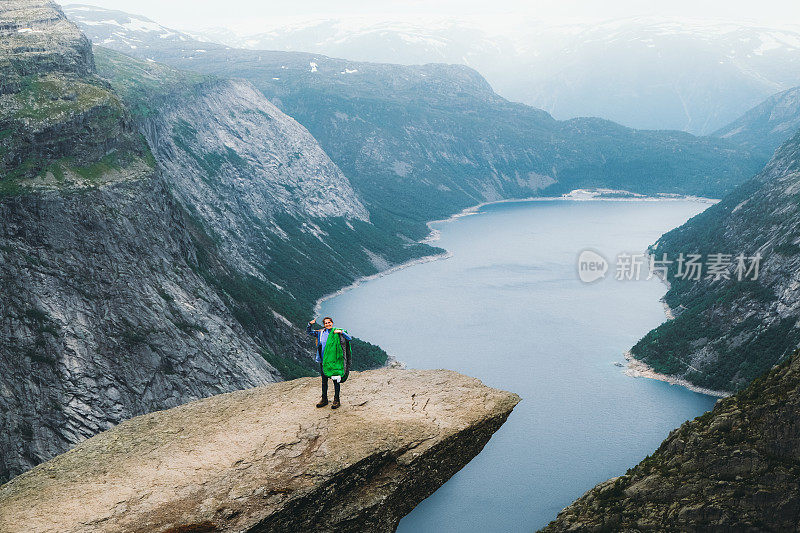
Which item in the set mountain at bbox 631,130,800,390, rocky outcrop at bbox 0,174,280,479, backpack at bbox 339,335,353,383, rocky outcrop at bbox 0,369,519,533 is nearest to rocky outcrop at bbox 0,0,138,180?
rocky outcrop at bbox 0,174,280,479

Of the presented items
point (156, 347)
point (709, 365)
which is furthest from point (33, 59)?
point (709, 365)

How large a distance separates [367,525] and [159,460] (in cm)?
890

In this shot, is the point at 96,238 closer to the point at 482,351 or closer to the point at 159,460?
the point at 159,460

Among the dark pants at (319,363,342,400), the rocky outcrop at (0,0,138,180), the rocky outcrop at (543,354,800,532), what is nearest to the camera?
the dark pants at (319,363,342,400)

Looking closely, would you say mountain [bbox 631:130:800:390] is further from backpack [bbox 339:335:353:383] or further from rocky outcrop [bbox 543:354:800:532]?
backpack [bbox 339:335:353:383]

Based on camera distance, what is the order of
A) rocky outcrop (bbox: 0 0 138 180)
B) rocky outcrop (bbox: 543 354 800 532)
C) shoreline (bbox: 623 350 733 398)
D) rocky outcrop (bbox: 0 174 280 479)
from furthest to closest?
shoreline (bbox: 623 350 733 398) → rocky outcrop (bbox: 0 0 138 180) → rocky outcrop (bbox: 0 174 280 479) → rocky outcrop (bbox: 543 354 800 532)

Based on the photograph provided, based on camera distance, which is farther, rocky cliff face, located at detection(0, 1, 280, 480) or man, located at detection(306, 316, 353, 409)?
rocky cliff face, located at detection(0, 1, 280, 480)

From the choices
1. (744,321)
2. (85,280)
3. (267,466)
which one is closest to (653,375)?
(744,321)

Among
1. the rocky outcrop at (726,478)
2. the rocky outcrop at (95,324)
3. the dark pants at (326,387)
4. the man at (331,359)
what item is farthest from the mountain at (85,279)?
the rocky outcrop at (726,478)

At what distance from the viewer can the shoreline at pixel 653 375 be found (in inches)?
5520

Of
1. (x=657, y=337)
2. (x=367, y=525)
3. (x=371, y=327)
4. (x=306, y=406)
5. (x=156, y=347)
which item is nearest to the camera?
(x=367, y=525)

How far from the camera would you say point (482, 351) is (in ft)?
565

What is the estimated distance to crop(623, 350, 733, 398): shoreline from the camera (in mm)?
140212

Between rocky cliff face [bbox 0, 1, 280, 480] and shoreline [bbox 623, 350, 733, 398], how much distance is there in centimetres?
9150
